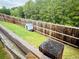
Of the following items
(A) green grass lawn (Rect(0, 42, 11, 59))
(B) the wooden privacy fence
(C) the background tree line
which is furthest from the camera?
(C) the background tree line

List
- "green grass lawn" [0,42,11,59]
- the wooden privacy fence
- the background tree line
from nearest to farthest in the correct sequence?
1. "green grass lawn" [0,42,11,59]
2. the wooden privacy fence
3. the background tree line

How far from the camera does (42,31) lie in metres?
9.65

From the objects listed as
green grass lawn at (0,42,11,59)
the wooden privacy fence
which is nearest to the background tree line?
the wooden privacy fence

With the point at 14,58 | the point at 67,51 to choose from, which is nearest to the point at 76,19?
the point at 67,51

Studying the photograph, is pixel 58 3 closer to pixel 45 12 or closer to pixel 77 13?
pixel 77 13

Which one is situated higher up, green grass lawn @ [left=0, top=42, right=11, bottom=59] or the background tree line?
green grass lawn @ [left=0, top=42, right=11, bottom=59]

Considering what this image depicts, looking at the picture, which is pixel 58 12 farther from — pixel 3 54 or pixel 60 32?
pixel 3 54

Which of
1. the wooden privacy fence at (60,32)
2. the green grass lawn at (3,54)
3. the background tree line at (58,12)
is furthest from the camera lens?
the background tree line at (58,12)

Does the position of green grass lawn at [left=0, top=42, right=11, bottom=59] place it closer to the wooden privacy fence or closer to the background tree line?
the wooden privacy fence

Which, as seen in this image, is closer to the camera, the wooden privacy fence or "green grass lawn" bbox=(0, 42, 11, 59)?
"green grass lawn" bbox=(0, 42, 11, 59)

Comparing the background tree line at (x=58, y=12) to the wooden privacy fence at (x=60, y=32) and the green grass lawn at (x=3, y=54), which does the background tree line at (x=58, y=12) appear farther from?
the green grass lawn at (x=3, y=54)

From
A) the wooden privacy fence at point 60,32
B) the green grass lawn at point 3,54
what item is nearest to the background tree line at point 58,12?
the wooden privacy fence at point 60,32

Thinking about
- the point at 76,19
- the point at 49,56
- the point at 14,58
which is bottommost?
the point at 76,19

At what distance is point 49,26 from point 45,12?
25643 mm
